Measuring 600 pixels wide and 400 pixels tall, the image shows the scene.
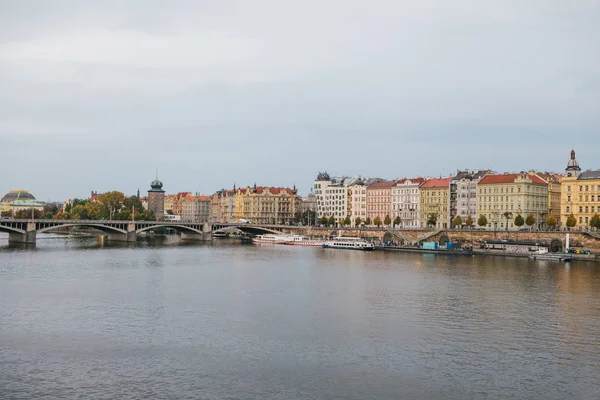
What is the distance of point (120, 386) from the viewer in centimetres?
2405

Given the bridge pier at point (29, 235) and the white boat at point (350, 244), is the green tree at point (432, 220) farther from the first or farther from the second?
the bridge pier at point (29, 235)

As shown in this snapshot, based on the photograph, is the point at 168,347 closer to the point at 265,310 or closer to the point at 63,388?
the point at 63,388

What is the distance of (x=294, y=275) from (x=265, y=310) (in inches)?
713

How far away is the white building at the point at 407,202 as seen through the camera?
121 metres

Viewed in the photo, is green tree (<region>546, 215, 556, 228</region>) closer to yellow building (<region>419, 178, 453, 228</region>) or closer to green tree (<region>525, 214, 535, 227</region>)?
green tree (<region>525, 214, 535, 227</region>)

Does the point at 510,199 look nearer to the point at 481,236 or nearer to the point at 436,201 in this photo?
the point at 481,236

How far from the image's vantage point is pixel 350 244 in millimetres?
96938

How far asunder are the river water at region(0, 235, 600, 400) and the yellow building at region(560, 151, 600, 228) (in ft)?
127

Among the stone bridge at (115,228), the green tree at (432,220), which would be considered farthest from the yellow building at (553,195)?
the stone bridge at (115,228)

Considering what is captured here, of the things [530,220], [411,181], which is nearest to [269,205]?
[411,181]

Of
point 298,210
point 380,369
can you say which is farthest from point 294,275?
point 298,210

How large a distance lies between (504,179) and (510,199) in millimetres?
3581

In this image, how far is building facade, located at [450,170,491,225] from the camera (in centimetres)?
10969

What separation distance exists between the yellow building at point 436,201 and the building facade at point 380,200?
27.6 ft
